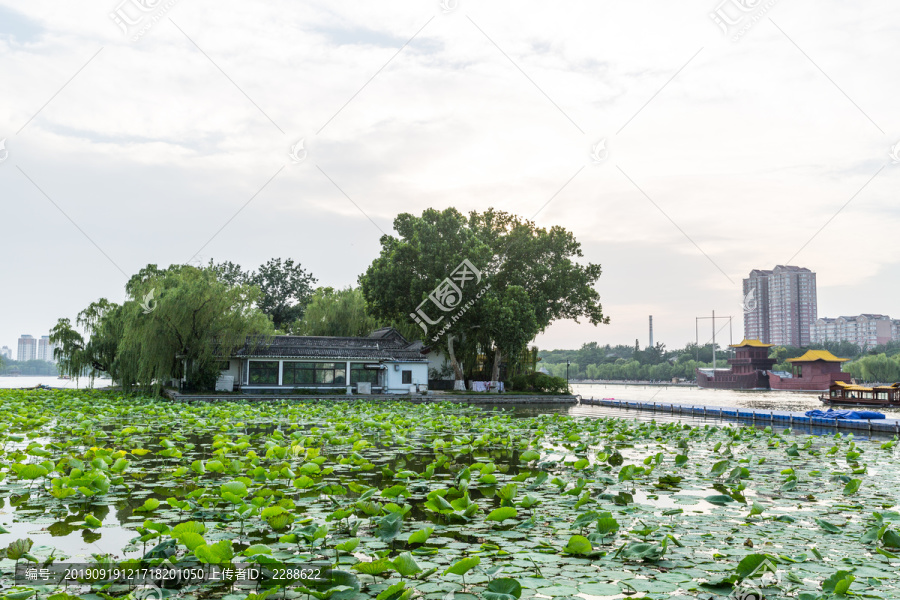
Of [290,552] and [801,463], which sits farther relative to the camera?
[801,463]

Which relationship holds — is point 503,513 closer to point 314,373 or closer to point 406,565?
point 406,565

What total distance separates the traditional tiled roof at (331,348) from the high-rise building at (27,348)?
469ft

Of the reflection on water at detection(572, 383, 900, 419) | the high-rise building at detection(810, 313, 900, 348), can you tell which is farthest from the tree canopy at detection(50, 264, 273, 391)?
the high-rise building at detection(810, 313, 900, 348)

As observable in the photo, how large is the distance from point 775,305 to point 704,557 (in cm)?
12483

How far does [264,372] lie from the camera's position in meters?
28.7

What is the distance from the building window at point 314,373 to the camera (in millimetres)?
29023

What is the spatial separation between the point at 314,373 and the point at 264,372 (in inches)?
90.3

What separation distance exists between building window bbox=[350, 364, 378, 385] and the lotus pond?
1985cm

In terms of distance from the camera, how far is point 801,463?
32.8ft

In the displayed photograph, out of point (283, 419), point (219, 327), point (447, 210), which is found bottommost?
point (283, 419)

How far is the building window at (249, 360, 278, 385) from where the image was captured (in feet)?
93.2

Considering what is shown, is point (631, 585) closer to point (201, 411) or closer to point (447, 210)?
point (201, 411)

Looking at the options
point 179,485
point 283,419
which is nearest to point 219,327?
point 283,419

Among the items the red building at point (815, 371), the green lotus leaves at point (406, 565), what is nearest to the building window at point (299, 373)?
the green lotus leaves at point (406, 565)
